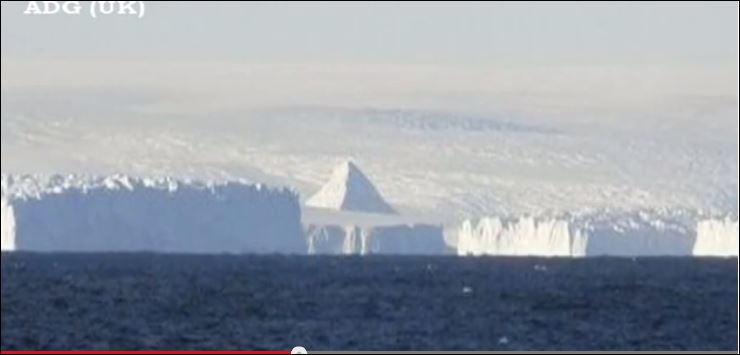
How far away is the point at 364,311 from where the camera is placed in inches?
3816

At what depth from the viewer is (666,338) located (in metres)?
82.4

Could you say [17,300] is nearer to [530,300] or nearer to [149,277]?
[530,300]

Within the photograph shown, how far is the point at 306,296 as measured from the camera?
11481cm

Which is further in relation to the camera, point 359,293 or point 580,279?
point 580,279

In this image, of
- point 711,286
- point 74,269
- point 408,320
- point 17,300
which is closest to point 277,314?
point 408,320

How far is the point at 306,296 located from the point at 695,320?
25837 millimetres

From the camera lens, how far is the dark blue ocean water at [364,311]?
78.4m

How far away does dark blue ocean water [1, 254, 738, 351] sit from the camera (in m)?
78.4

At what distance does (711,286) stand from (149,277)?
32.7 metres

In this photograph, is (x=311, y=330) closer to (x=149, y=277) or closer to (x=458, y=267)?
(x=149, y=277)

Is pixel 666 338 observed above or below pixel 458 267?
below

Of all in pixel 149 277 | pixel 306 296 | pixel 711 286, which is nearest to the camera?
pixel 306 296

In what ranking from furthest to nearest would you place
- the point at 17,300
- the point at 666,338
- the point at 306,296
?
1. the point at 306,296
2. the point at 17,300
3. the point at 666,338

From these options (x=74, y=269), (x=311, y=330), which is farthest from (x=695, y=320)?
(x=74, y=269)
